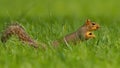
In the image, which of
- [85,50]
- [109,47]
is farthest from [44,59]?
[109,47]

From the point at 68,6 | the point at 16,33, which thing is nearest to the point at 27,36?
the point at 16,33

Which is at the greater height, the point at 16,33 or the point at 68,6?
the point at 16,33

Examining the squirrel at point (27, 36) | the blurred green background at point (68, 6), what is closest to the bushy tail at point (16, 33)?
the squirrel at point (27, 36)

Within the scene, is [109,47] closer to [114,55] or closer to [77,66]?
[114,55]

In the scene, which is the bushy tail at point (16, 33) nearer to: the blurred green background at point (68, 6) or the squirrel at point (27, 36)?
the squirrel at point (27, 36)

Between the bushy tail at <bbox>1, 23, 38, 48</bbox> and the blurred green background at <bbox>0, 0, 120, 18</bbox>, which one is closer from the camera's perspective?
the bushy tail at <bbox>1, 23, 38, 48</bbox>

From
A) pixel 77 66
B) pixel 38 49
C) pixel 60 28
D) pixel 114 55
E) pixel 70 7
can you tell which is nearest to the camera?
pixel 77 66

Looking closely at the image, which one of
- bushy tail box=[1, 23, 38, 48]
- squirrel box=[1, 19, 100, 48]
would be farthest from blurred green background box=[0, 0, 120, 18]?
bushy tail box=[1, 23, 38, 48]

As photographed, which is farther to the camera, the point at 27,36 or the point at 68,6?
the point at 68,6

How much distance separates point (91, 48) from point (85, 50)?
0.37 meters

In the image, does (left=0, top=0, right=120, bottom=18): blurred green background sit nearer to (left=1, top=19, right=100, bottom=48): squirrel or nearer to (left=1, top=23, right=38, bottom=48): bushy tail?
(left=1, top=19, right=100, bottom=48): squirrel

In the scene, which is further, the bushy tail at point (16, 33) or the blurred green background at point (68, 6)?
the blurred green background at point (68, 6)

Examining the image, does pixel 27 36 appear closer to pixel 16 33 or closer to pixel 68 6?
pixel 16 33

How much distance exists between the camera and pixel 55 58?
6223 millimetres
